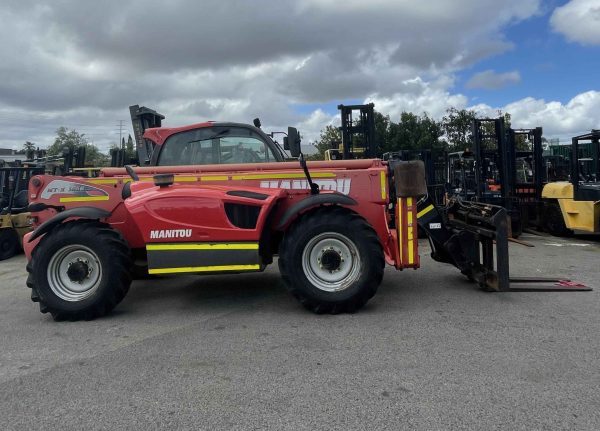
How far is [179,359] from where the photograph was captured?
4109 mm

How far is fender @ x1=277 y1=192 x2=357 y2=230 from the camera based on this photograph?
5266 millimetres

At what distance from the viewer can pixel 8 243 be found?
1102 cm

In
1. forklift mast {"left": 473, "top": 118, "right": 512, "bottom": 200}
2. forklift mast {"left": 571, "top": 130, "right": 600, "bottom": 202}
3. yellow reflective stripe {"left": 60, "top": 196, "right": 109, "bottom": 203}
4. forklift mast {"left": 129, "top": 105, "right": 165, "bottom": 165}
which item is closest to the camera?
yellow reflective stripe {"left": 60, "top": 196, "right": 109, "bottom": 203}

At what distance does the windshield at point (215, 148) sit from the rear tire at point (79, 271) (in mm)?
1617

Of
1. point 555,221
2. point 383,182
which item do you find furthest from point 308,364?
point 555,221

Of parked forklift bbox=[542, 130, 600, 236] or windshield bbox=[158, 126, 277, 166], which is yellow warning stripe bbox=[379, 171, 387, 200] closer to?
windshield bbox=[158, 126, 277, 166]

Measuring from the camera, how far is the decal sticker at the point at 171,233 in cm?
523

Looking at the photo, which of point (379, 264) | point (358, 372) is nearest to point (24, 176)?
point (379, 264)

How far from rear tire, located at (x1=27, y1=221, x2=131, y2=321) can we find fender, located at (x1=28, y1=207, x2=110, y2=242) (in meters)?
0.07

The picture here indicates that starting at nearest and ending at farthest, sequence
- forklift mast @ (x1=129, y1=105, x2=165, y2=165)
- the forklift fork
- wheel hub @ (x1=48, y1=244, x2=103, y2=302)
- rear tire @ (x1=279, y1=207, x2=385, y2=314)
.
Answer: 1. rear tire @ (x1=279, y1=207, x2=385, y2=314)
2. wheel hub @ (x1=48, y1=244, x2=103, y2=302)
3. the forklift fork
4. forklift mast @ (x1=129, y1=105, x2=165, y2=165)

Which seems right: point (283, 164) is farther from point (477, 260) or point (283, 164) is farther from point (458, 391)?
point (458, 391)

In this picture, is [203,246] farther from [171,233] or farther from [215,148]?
[215,148]

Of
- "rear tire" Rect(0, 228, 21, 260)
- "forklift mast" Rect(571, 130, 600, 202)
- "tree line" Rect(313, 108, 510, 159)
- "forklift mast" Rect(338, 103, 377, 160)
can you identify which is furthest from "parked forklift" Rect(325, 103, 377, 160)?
"tree line" Rect(313, 108, 510, 159)

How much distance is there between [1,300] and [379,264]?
529 cm
